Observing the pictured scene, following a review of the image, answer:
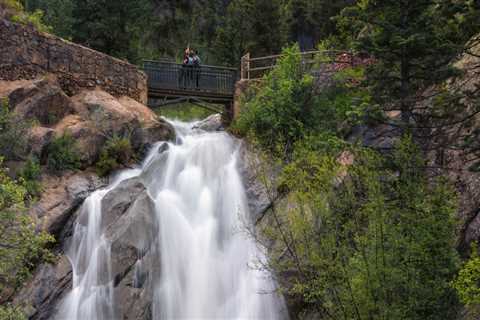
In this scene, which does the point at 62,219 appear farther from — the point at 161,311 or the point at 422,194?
the point at 422,194

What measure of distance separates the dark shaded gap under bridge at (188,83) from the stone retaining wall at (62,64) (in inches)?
56.5

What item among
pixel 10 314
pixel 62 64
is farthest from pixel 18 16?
pixel 10 314

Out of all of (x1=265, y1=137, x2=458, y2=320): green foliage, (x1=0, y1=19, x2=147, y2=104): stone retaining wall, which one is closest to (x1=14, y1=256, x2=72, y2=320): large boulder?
(x1=265, y1=137, x2=458, y2=320): green foliage

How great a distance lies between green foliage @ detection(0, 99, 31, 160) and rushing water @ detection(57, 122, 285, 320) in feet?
8.42

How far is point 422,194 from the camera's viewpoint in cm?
1010

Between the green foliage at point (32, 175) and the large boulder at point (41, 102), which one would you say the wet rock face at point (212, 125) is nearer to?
the large boulder at point (41, 102)

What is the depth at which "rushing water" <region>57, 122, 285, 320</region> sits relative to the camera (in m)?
13.2

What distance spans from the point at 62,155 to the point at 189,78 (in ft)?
28.5

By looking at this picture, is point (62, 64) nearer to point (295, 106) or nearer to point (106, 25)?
point (106, 25)

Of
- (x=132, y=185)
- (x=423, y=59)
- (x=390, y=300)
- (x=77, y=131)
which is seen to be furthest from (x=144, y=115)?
(x=390, y=300)

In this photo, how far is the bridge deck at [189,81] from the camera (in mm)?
22469

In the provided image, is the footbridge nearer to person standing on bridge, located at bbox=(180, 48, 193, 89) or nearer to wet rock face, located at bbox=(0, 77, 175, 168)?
person standing on bridge, located at bbox=(180, 48, 193, 89)

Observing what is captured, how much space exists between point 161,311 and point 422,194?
731 cm

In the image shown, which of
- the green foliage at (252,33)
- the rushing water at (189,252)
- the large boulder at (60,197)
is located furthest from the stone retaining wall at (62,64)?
the green foliage at (252,33)
